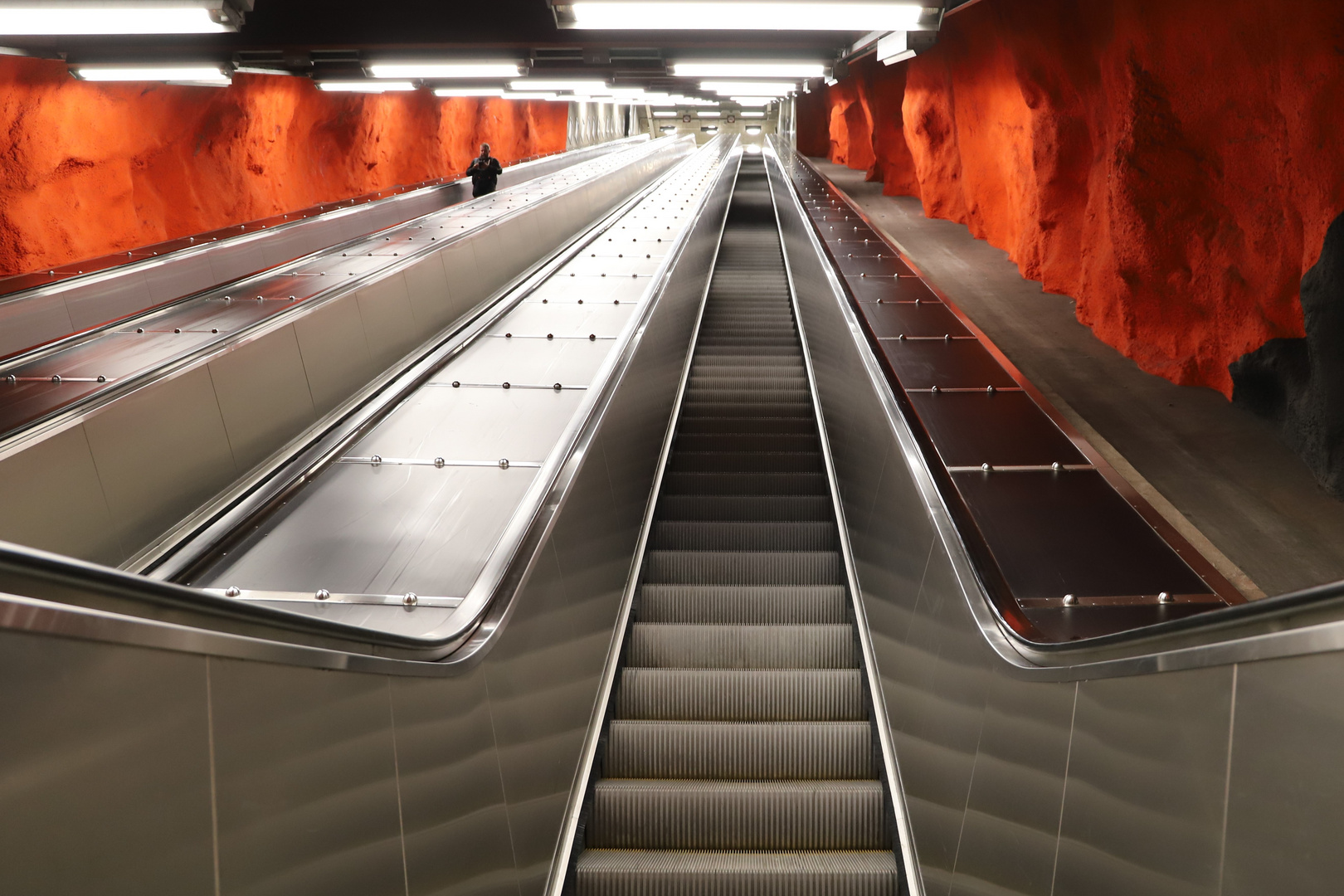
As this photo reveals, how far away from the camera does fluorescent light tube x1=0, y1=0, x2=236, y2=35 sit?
14.0ft

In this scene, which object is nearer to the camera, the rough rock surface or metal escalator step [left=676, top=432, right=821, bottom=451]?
the rough rock surface

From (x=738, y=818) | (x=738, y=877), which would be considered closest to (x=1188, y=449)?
(x=738, y=818)

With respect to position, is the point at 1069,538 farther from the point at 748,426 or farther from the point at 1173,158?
the point at 1173,158

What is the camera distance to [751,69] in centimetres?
920

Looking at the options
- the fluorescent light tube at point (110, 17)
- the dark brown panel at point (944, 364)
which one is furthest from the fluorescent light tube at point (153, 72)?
the dark brown panel at point (944, 364)

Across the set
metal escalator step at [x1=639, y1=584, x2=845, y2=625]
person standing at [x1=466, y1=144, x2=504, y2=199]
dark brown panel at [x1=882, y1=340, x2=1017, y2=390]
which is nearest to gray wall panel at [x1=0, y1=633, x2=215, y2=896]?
metal escalator step at [x1=639, y1=584, x2=845, y2=625]

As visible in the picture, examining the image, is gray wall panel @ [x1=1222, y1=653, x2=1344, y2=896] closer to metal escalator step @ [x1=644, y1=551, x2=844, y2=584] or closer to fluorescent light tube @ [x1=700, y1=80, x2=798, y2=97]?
metal escalator step @ [x1=644, y1=551, x2=844, y2=584]

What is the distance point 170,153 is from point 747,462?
11808 mm

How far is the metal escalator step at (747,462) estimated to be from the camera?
22.4 feet

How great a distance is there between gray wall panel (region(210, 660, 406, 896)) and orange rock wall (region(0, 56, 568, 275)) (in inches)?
445

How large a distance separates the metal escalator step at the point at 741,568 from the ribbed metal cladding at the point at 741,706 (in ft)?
0.04

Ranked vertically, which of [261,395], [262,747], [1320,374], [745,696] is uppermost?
[262,747]

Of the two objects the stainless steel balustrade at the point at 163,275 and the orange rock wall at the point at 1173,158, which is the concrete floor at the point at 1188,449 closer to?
the orange rock wall at the point at 1173,158

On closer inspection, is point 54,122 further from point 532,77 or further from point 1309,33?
point 1309,33
